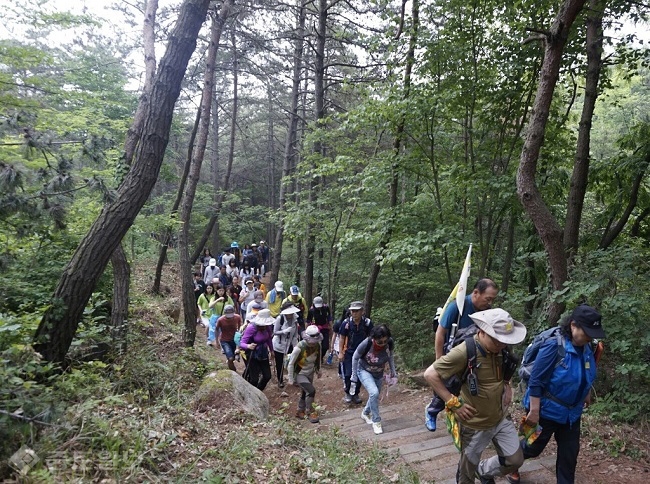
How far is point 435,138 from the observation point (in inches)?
352

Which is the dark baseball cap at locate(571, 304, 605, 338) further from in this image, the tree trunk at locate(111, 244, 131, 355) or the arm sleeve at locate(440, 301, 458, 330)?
the tree trunk at locate(111, 244, 131, 355)

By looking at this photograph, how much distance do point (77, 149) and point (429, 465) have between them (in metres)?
5.95

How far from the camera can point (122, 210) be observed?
5.10 metres

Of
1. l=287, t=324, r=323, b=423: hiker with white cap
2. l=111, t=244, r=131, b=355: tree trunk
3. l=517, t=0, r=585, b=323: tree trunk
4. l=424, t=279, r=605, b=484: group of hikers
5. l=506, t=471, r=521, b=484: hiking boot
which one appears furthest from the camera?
l=111, t=244, r=131, b=355: tree trunk

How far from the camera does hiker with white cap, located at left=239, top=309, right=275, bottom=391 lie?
761 centimetres

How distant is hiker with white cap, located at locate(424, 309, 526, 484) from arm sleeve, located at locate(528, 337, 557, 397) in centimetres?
23

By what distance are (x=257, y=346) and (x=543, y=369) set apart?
5.21 m

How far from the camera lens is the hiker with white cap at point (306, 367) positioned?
6.98 meters

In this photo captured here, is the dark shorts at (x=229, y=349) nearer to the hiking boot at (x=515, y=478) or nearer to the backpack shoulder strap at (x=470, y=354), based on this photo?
the hiking boot at (x=515, y=478)

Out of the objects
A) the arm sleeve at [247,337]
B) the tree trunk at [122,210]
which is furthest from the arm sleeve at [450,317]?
the tree trunk at [122,210]

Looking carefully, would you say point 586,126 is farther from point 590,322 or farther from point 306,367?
point 306,367

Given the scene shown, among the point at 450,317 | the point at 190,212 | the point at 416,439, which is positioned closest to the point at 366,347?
the point at 416,439

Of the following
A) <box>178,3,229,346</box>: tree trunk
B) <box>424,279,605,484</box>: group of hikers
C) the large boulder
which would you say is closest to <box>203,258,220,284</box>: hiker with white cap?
<box>178,3,229,346</box>: tree trunk

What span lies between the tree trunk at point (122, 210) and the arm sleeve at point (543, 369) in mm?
4957
